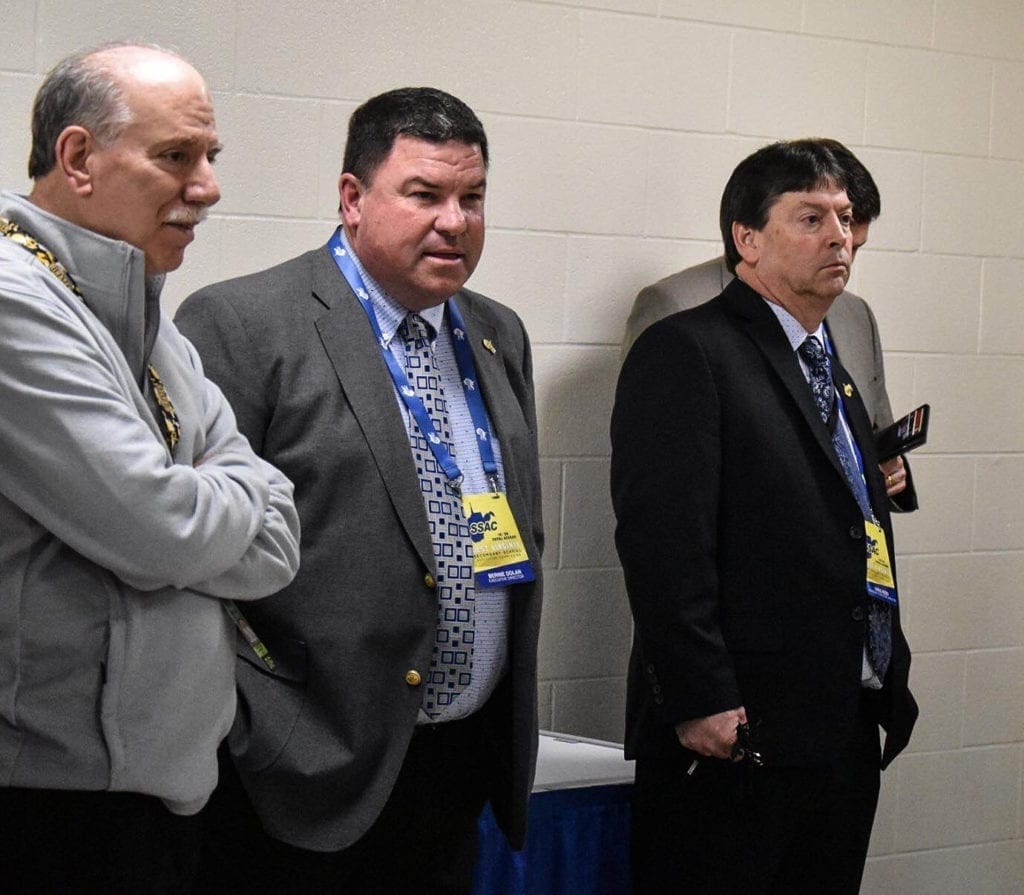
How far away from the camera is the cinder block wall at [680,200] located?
284cm

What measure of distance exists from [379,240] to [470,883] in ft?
3.48

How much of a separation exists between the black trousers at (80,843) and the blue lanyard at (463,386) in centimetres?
76

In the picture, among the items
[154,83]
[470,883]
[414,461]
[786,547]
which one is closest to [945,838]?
[786,547]

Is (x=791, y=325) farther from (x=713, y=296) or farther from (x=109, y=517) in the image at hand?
(x=109, y=517)

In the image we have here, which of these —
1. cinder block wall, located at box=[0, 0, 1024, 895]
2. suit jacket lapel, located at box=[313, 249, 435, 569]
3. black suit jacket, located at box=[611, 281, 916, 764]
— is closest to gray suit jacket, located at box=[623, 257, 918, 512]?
cinder block wall, located at box=[0, 0, 1024, 895]

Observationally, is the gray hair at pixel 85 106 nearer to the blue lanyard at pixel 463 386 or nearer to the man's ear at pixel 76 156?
the man's ear at pixel 76 156

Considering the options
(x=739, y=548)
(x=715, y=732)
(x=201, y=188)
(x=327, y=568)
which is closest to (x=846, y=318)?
(x=739, y=548)

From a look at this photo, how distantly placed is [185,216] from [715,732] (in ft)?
4.32

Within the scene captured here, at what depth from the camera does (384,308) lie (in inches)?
88.7

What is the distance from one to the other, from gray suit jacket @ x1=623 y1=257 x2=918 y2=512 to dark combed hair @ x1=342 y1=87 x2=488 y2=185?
889 millimetres

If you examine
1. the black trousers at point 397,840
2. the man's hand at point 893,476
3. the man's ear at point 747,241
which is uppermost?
the man's ear at point 747,241

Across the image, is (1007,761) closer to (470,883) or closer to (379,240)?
(470,883)

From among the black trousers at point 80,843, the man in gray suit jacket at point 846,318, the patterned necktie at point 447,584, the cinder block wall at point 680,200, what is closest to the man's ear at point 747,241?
the man in gray suit jacket at point 846,318

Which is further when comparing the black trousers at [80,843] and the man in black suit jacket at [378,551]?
the man in black suit jacket at [378,551]
